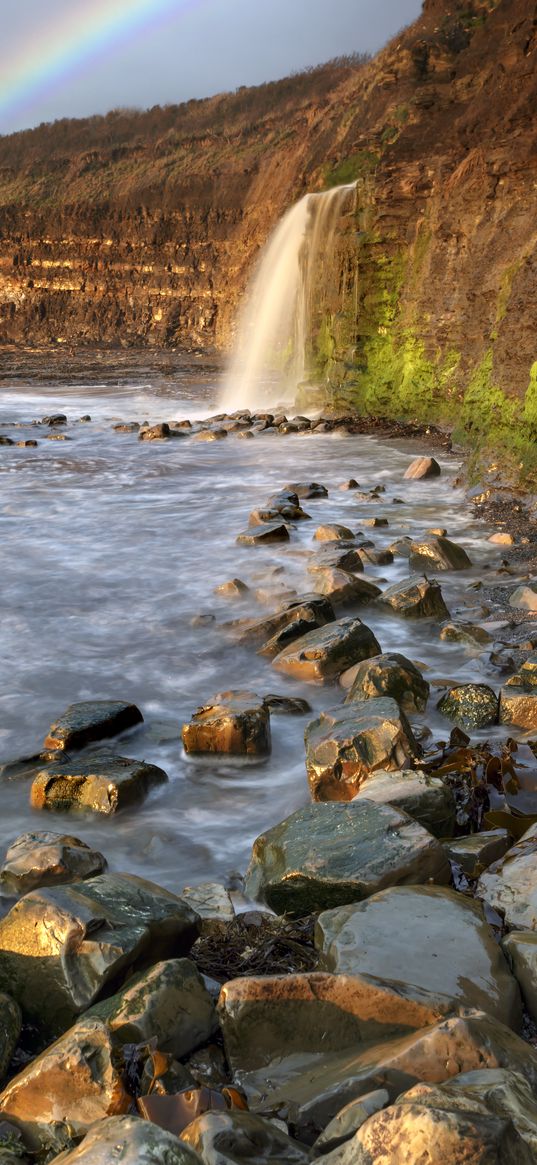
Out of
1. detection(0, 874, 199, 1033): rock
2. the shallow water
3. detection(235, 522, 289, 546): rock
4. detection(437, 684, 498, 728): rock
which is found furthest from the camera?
detection(235, 522, 289, 546): rock

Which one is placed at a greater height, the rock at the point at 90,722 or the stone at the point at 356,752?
the stone at the point at 356,752

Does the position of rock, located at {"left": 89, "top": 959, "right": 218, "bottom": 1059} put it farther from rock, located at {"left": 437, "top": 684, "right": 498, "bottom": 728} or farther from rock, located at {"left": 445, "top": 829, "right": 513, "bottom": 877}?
rock, located at {"left": 437, "top": 684, "right": 498, "bottom": 728}

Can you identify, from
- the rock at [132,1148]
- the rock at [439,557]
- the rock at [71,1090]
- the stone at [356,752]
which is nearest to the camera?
the rock at [132,1148]

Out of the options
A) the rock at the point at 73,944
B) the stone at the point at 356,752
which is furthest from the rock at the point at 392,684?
the rock at the point at 73,944

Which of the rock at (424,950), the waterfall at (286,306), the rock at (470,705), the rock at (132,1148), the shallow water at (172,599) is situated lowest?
the shallow water at (172,599)

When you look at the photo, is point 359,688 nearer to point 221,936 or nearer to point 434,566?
point 221,936

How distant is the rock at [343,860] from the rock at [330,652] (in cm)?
175

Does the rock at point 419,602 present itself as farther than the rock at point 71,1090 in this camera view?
Yes

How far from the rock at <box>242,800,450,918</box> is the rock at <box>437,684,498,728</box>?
1.24m

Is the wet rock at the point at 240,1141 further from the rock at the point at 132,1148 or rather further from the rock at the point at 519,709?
the rock at the point at 519,709

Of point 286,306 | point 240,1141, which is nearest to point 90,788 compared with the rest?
point 240,1141

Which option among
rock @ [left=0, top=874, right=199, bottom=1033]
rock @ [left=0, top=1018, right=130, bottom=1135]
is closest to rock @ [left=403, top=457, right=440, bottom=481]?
rock @ [left=0, top=874, right=199, bottom=1033]

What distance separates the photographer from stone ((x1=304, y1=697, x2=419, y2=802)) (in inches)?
128

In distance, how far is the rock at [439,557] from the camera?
646 cm
